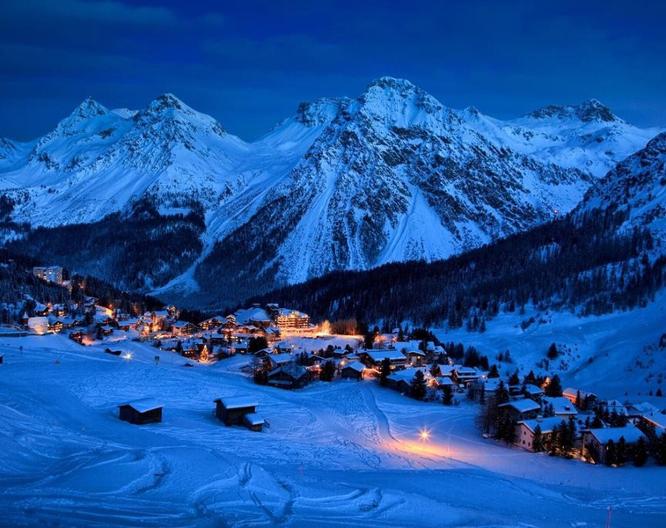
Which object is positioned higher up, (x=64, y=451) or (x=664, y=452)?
(x=664, y=452)

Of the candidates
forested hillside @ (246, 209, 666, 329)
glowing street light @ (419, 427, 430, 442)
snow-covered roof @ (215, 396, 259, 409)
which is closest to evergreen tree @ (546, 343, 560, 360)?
forested hillside @ (246, 209, 666, 329)

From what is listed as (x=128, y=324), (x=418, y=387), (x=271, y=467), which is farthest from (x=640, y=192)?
(x=271, y=467)

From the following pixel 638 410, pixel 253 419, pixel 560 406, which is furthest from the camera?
pixel 560 406

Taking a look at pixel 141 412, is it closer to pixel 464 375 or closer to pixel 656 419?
pixel 464 375

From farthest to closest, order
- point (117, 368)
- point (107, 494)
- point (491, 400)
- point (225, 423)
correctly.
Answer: point (117, 368), point (491, 400), point (225, 423), point (107, 494)

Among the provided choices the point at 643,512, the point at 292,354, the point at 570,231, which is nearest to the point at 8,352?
the point at 292,354

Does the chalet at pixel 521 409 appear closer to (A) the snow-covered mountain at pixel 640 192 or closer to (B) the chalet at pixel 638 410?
(B) the chalet at pixel 638 410

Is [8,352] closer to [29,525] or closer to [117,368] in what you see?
[117,368]

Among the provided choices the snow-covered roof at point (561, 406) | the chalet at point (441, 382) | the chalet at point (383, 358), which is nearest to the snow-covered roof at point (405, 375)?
the chalet at point (441, 382)
